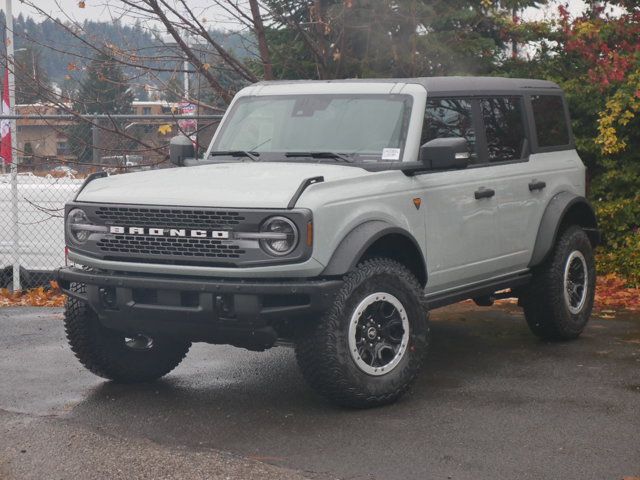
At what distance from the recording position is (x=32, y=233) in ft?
44.3

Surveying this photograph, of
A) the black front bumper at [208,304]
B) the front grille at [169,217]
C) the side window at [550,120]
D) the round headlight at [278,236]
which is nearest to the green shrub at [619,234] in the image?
the side window at [550,120]

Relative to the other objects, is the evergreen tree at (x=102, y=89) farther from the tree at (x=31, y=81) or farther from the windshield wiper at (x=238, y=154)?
the windshield wiper at (x=238, y=154)

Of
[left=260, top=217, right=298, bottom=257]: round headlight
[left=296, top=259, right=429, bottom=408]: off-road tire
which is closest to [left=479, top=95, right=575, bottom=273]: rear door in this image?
[left=296, top=259, right=429, bottom=408]: off-road tire

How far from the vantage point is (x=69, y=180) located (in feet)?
41.8

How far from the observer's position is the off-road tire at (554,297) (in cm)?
820

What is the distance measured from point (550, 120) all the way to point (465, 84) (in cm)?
122

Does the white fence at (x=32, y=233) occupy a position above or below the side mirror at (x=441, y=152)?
below

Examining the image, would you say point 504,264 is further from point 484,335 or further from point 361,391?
point 361,391

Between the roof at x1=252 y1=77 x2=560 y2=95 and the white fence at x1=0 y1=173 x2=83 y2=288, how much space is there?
6.04 meters

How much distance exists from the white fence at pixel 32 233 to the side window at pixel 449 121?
6.83 metres

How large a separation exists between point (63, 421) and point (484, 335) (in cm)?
388

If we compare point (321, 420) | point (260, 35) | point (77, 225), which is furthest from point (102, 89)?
point (321, 420)

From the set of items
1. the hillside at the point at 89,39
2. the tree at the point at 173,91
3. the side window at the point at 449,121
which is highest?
the hillside at the point at 89,39

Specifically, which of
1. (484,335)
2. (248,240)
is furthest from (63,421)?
(484,335)
